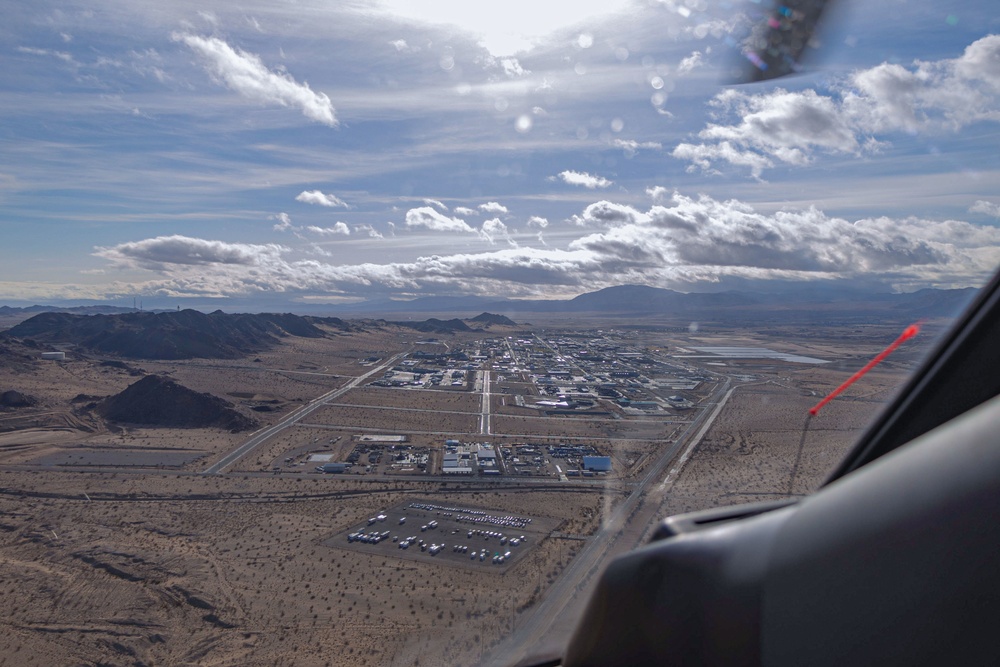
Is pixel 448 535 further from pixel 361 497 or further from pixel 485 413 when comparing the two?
pixel 485 413

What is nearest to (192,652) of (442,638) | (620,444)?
(442,638)

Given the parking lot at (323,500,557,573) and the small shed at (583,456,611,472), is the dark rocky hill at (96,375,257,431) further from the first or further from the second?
the small shed at (583,456,611,472)

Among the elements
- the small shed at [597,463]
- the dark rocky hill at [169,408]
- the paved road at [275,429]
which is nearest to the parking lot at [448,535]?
the small shed at [597,463]

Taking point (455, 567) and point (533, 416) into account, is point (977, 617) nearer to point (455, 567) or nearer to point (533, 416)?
point (455, 567)

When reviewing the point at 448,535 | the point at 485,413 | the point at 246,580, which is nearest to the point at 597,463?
the point at 448,535

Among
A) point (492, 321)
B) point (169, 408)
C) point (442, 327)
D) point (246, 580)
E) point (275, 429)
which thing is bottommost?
point (246, 580)

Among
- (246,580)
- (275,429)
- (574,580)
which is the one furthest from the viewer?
(275,429)
